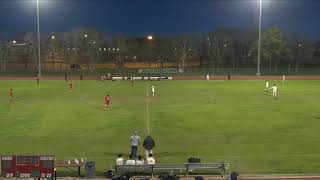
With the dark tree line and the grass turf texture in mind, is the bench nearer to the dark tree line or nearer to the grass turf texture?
the grass turf texture

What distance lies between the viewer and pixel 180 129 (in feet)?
97.8

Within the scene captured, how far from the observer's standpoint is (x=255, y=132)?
93.9 ft

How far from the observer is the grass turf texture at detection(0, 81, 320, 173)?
22.4 meters

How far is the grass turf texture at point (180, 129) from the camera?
2238 cm

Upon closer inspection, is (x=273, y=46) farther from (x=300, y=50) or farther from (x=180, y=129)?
(x=180, y=129)

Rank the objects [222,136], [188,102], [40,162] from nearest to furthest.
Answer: [40,162], [222,136], [188,102]

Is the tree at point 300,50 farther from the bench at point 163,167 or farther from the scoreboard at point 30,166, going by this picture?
the scoreboard at point 30,166

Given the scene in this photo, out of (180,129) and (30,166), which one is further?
(180,129)

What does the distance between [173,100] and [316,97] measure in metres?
A: 15.4

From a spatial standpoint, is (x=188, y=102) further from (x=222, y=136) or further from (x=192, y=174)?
(x=192, y=174)

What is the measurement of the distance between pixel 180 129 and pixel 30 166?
1458 centimetres

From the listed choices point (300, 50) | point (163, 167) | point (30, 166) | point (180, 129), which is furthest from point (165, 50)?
point (30, 166)

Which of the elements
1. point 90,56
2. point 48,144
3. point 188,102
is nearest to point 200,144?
point 48,144

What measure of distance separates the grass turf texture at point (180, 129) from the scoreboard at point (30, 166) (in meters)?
3.78
